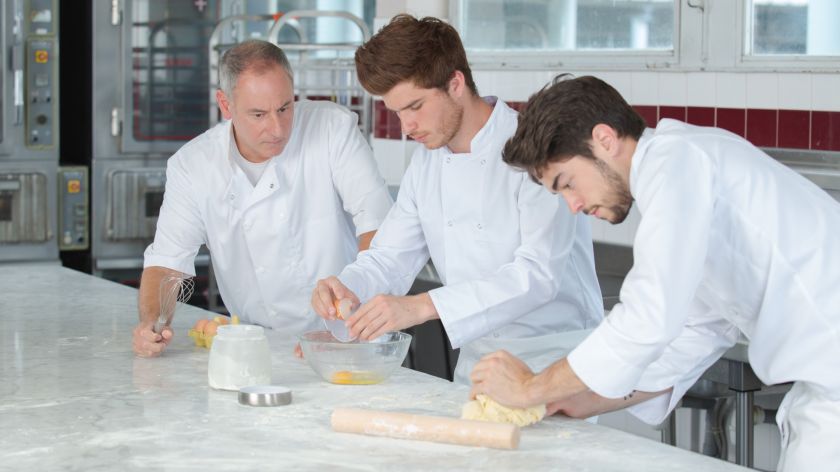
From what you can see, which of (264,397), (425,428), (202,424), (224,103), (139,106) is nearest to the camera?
(425,428)

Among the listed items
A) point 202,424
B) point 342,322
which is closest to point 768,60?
point 342,322

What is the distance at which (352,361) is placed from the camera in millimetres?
2193

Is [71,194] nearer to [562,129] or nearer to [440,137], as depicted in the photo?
[440,137]

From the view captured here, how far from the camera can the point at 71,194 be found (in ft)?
18.7

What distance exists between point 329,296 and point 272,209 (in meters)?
0.59

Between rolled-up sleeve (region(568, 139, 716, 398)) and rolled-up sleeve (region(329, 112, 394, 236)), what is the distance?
1165 millimetres

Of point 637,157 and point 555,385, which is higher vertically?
point 637,157

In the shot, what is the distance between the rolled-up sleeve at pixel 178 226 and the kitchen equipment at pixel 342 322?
611 millimetres

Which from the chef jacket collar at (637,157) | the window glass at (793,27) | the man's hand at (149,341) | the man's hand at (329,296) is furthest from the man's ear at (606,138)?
the window glass at (793,27)

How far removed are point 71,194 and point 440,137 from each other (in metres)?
3.74

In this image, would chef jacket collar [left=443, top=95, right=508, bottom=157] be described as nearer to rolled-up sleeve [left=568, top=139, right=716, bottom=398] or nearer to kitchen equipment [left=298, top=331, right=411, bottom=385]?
kitchen equipment [left=298, top=331, right=411, bottom=385]

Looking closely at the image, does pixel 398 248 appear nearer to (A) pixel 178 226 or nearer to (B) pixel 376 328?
(B) pixel 376 328

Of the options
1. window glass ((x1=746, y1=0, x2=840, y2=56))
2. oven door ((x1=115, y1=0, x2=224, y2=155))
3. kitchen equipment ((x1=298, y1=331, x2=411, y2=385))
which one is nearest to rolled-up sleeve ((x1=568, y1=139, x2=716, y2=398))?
kitchen equipment ((x1=298, y1=331, x2=411, y2=385))

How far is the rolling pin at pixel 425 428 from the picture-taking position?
177 cm
